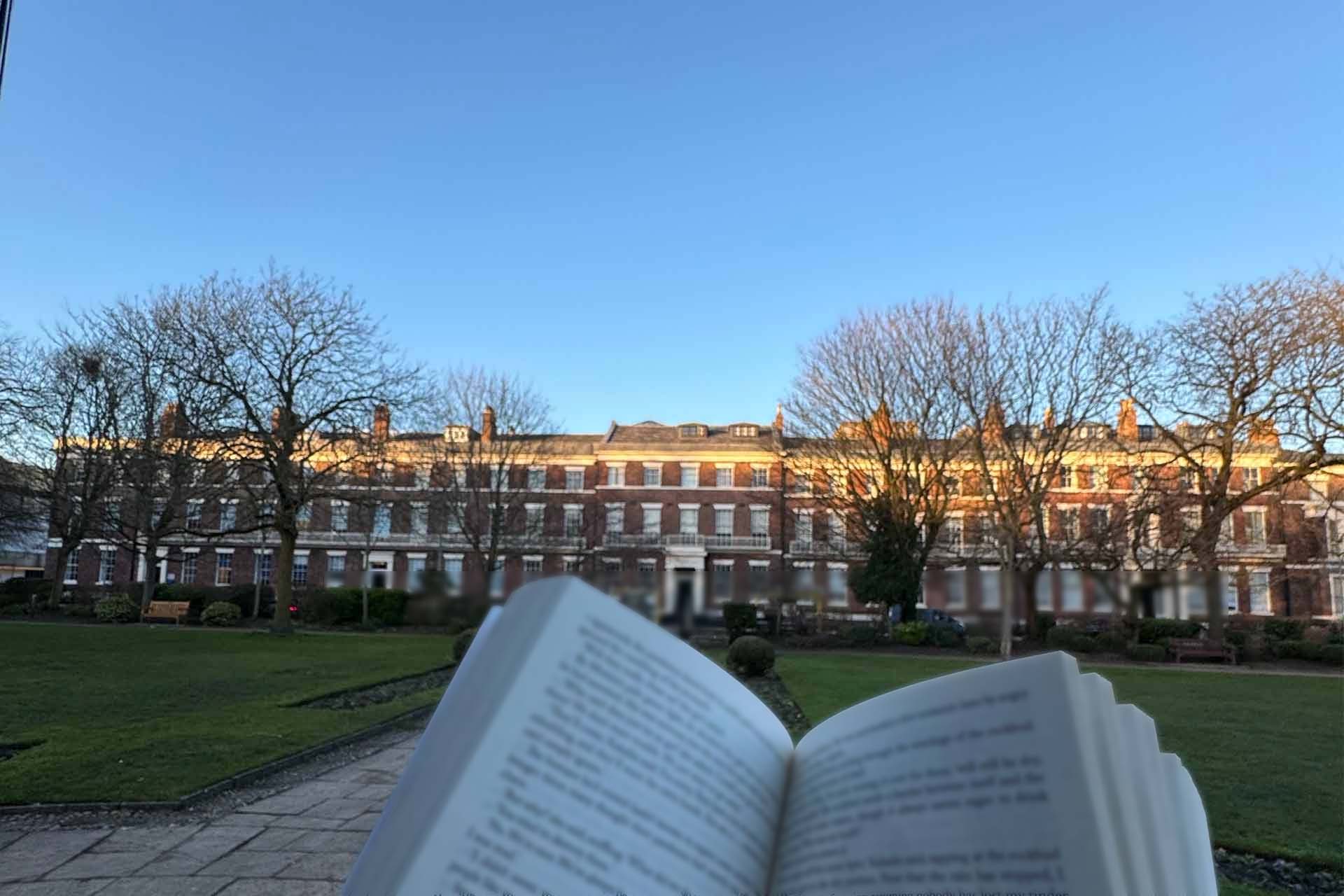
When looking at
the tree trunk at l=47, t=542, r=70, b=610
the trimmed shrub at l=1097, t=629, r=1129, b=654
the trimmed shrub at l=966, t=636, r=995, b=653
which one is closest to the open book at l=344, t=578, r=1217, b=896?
the trimmed shrub at l=966, t=636, r=995, b=653

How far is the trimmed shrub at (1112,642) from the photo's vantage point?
22.7 m

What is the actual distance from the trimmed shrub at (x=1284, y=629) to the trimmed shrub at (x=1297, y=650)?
1.49 metres

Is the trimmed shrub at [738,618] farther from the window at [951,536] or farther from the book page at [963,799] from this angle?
the book page at [963,799]

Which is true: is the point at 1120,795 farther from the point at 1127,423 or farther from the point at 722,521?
the point at 722,521

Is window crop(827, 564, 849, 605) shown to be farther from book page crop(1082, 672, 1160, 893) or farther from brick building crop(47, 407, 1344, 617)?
book page crop(1082, 672, 1160, 893)

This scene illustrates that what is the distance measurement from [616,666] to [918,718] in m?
0.48

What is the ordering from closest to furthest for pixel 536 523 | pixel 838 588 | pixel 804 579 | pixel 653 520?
pixel 804 579, pixel 838 588, pixel 536 523, pixel 653 520

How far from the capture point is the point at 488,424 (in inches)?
1331

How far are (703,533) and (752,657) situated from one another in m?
28.7

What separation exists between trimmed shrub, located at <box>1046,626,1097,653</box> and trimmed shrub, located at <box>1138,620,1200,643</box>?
1368 millimetres

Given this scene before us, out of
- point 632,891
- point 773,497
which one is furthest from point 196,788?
point 773,497

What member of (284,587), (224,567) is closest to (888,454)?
(284,587)

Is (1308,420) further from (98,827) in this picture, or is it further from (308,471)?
(308,471)

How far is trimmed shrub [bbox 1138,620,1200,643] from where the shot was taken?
23.0 meters
